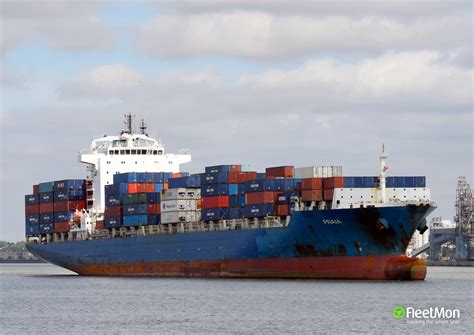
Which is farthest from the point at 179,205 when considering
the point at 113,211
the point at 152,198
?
the point at 113,211

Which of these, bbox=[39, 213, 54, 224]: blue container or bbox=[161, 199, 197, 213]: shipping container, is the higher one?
bbox=[161, 199, 197, 213]: shipping container

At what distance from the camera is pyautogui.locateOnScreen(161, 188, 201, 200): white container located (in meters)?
79.9

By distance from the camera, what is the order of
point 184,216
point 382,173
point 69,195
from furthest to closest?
point 69,195
point 184,216
point 382,173

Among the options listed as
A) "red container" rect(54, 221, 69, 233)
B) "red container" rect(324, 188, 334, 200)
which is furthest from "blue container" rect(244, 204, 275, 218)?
"red container" rect(54, 221, 69, 233)

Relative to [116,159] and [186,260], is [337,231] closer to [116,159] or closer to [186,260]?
[186,260]

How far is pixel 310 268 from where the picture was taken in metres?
70.1

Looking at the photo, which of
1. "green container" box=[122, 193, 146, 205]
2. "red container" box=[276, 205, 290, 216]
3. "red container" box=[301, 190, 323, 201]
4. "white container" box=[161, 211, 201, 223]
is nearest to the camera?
"red container" box=[301, 190, 323, 201]

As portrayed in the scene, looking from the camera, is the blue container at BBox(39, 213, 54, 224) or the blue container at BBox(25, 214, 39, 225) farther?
the blue container at BBox(25, 214, 39, 225)

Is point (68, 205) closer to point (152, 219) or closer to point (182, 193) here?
point (152, 219)

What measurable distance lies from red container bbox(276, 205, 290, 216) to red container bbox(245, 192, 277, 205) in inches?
23.3

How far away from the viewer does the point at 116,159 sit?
93.7 metres

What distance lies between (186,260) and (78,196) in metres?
16.6

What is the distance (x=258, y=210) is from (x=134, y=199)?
14221mm

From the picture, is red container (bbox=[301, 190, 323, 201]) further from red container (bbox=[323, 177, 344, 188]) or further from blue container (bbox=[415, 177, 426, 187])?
blue container (bbox=[415, 177, 426, 187])
